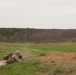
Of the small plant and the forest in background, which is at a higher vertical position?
the small plant

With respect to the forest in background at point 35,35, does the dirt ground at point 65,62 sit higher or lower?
higher

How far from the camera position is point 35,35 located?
208 ft

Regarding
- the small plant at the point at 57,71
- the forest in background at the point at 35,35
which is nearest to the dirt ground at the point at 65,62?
the small plant at the point at 57,71

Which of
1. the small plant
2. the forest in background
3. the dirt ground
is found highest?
the dirt ground

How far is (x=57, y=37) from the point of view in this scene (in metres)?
63.1

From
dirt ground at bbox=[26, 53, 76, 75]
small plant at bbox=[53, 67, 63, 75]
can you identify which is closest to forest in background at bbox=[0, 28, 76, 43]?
dirt ground at bbox=[26, 53, 76, 75]

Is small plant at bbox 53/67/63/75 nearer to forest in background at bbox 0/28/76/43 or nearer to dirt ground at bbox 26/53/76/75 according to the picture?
dirt ground at bbox 26/53/76/75

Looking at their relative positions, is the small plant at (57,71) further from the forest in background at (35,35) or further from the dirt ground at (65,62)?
the forest in background at (35,35)

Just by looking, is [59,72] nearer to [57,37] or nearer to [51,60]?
[51,60]

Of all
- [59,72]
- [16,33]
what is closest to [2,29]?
[16,33]

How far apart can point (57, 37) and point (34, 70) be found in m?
50.3

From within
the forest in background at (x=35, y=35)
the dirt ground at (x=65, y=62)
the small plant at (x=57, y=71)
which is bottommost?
the forest in background at (x=35, y=35)

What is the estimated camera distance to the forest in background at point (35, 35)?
197 feet

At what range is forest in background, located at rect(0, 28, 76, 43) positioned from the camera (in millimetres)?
59938
